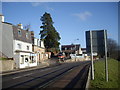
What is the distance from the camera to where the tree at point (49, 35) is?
6806cm

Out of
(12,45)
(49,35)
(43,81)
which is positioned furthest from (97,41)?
(49,35)

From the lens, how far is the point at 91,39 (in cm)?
1348

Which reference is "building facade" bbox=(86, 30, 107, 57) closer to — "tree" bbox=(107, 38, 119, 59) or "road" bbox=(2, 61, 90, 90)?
"road" bbox=(2, 61, 90, 90)

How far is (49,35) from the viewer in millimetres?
68438

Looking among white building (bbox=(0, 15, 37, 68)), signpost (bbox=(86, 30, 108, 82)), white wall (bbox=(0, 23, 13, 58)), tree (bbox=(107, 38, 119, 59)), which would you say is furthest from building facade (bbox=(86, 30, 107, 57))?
tree (bbox=(107, 38, 119, 59))

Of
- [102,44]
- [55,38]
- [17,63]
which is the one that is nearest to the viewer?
[102,44]

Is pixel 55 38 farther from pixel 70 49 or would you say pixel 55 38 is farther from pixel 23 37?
pixel 70 49

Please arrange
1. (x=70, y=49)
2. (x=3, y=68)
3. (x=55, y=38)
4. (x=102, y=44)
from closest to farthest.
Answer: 1. (x=102, y=44)
2. (x=3, y=68)
3. (x=55, y=38)
4. (x=70, y=49)

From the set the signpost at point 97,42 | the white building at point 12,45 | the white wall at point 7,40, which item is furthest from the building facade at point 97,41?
the white wall at point 7,40

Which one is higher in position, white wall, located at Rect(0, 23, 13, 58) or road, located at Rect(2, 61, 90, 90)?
white wall, located at Rect(0, 23, 13, 58)

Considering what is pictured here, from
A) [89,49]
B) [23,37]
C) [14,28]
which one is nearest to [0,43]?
[14,28]

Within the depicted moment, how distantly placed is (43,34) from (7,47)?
3389 centimetres

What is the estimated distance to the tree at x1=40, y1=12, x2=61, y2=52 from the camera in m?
68.1

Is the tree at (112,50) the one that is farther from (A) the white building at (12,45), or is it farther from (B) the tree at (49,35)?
(A) the white building at (12,45)
